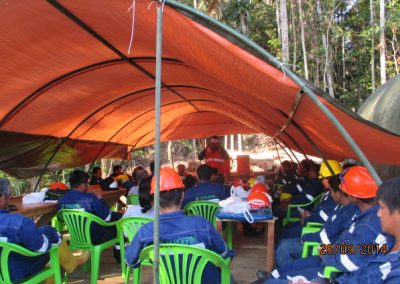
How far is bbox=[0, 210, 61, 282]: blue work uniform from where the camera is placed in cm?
298

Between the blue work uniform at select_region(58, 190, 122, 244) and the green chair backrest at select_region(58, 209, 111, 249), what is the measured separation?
5cm

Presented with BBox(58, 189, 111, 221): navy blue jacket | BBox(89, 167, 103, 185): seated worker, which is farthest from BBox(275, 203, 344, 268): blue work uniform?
BBox(89, 167, 103, 185): seated worker

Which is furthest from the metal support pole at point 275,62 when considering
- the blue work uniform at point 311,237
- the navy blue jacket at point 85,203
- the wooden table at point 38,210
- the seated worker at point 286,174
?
the seated worker at point 286,174

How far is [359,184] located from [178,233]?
139cm

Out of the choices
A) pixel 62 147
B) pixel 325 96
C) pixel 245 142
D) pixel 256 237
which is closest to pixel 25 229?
pixel 325 96

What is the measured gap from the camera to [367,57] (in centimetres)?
1842

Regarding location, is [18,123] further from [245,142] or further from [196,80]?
[245,142]

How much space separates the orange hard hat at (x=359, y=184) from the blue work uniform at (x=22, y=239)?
8.04 ft

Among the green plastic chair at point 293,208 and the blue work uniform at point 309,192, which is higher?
the blue work uniform at point 309,192

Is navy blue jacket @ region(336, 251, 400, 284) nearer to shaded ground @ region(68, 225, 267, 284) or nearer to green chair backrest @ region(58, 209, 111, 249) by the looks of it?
shaded ground @ region(68, 225, 267, 284)

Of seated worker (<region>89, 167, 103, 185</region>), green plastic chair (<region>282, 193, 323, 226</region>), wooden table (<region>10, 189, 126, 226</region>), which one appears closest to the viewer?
wooden table (<region>10, 189, 126, 226</region>)

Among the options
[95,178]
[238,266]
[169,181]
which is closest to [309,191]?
[238,266]

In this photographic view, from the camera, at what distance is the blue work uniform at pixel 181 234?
8.64ft

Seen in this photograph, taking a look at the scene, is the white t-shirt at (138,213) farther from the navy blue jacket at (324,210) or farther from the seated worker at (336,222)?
the navy blue jacket at (324,210)
